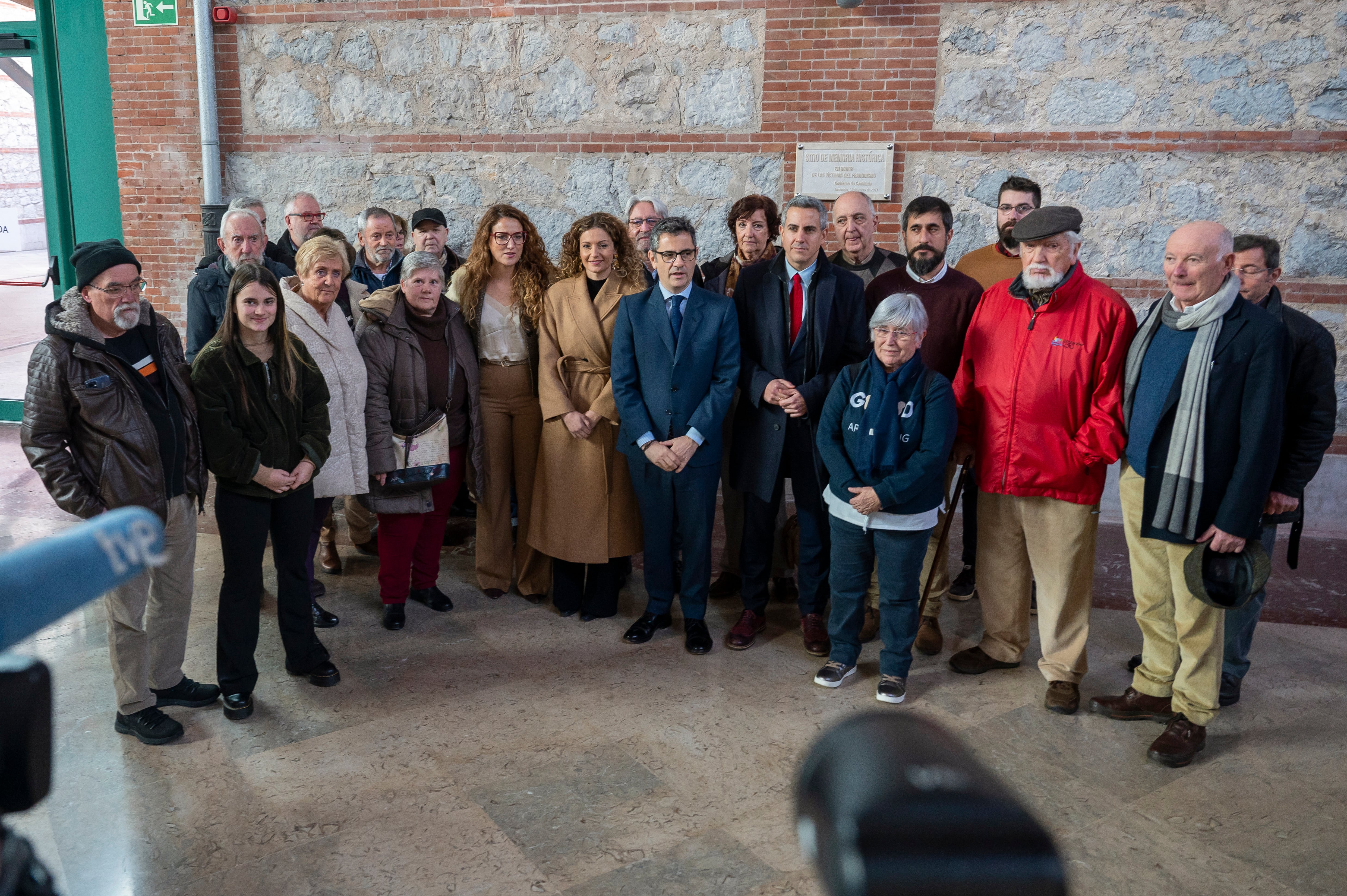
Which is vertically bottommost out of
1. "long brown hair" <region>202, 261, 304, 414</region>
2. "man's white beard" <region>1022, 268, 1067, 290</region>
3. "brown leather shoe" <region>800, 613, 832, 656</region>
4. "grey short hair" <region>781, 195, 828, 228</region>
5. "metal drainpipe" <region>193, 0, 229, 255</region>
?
"brown leather shoe" <region>800, 613, 832, 656</region>

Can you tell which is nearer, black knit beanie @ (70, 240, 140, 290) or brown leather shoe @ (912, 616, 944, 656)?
black knit beanie @ (70, 240, 140, 290)

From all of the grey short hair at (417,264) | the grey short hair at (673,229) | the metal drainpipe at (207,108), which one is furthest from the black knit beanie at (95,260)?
the metal drainpipe at (207,108)

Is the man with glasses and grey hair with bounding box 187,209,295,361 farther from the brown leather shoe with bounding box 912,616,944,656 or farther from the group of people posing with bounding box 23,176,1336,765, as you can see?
the brown leather shoe with bounding box 912,616,944,656

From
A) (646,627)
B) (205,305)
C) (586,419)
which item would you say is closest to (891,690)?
(646,627)

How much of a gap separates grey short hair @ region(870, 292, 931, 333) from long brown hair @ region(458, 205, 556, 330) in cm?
168

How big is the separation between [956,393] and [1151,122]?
3516mm

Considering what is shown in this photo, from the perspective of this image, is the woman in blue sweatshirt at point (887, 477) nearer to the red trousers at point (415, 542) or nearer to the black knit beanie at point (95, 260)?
the red trousers at point (415, 542)

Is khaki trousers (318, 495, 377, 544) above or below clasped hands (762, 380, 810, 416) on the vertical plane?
below

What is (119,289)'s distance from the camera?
10.7 ft

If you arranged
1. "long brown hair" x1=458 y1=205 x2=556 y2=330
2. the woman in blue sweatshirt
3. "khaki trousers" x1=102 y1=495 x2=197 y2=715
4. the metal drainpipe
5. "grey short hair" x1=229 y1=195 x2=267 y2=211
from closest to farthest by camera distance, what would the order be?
"khaki trousers" x1=102 y1=495 x2=197 y2=715, the woman in blue sweatshirt, "long brown hair" x1=458 y1=205 x2=556 y2=330, "grey short hair" x1=229 y1=195 x2=267 y2=211, the metal drainpipe

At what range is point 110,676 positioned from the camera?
405 cm

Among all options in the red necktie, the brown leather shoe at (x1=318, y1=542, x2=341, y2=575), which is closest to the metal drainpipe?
the brown leather shoe at (x1=318, y1=542, x2=341, y2=575)

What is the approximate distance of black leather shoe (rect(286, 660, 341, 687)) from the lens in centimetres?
404

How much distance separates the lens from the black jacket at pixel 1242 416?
3336mm
